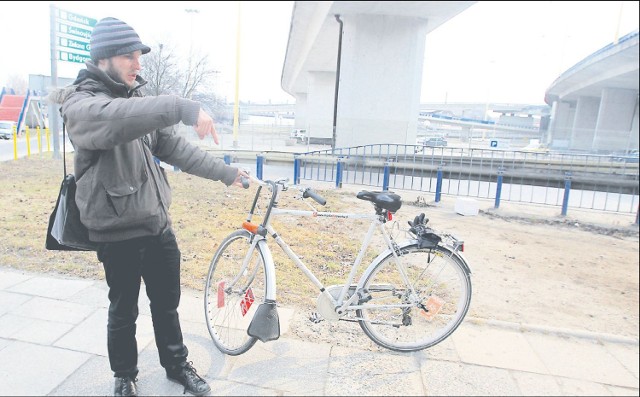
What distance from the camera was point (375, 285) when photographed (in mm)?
2791

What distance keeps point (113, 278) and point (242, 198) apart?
6.01 meters

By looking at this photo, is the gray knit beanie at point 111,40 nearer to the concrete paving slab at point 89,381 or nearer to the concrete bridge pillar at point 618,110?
the concrete paving slab at point 89,381

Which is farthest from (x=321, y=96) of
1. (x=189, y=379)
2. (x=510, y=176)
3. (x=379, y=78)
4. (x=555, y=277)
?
(x=189, y=379)

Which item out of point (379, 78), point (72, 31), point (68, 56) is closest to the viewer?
point (72, 31)

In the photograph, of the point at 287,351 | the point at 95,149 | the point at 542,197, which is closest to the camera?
the point at 95,149

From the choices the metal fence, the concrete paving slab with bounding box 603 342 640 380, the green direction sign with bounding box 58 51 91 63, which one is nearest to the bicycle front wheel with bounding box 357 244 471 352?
the concrete paving slab with bounding box 603 342 640 380

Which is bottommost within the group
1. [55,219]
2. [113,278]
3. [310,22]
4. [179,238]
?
[179,238]

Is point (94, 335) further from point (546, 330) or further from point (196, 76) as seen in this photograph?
point (196, 76)

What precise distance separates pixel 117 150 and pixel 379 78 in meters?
16.0

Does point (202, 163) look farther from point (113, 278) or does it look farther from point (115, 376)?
point (115, 376)

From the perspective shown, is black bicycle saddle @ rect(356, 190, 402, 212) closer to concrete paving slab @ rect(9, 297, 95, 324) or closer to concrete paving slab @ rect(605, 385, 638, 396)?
concrete paving slab @ rect(605, 385, 638, 396)

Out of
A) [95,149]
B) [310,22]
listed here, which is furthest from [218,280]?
[310,22]

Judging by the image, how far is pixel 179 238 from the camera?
17.5 feet

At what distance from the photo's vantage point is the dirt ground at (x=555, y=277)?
271 centimetres
